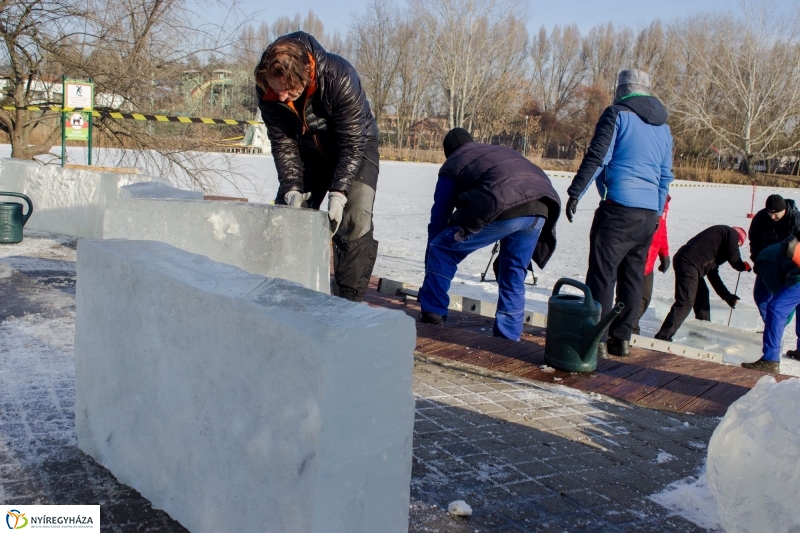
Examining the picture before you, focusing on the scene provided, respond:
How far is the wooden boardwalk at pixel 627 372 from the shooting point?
3969 millimetres

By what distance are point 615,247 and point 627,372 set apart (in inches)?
33.1

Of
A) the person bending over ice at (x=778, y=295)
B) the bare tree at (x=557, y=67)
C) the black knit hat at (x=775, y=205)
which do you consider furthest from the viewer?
the bare tree at (x=557, y=67)

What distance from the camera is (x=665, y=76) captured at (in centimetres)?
5984

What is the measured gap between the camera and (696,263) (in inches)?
271

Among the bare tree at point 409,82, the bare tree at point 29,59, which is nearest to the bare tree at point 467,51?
the bare tree at point 409,82

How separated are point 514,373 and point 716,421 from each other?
1.10 metres

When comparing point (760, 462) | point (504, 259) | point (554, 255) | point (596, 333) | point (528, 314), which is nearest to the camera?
point (760, 462)

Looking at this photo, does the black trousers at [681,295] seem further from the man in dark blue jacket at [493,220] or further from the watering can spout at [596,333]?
the watering can spout at [596,333]

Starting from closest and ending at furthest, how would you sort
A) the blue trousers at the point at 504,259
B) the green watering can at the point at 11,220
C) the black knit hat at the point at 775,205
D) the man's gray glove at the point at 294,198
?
the man's gray glove at the point at 294,198 < the blue trousers at the point at 504,259 < the black knit hat at the point at 775,205 < the green watering can at the point at 11,220

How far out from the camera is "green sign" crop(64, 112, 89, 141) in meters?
10.1

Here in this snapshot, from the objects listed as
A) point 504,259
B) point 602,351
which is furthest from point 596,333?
point 504,259

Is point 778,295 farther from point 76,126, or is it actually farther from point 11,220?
point 76,126

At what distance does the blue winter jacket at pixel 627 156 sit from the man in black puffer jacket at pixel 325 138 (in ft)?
4.57

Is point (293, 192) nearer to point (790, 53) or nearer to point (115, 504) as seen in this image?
point (115, 504)
